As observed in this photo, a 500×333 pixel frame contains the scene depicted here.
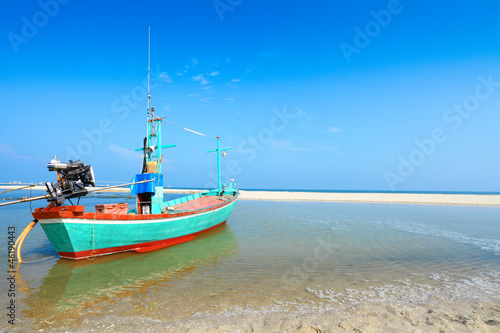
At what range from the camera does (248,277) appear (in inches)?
331

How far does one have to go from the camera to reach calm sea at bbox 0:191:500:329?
630 centimetres

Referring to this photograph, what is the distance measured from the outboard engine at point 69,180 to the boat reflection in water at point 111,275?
8.83 ft

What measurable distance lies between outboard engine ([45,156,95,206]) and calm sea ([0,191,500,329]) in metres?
2.69

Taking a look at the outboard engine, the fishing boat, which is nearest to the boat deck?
the fishing boat

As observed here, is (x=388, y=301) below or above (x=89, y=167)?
below

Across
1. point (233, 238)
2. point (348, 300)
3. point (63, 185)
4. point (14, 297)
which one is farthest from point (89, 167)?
point (348, 300)

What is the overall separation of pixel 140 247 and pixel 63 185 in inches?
166

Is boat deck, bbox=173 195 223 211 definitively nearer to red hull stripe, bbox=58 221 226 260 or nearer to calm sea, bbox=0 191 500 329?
red hull stripe, bbox=58 221 226 260

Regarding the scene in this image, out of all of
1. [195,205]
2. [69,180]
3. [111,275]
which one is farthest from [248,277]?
[195,205]

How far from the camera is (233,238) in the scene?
50.6ft

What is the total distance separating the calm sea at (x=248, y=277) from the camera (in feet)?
20.7

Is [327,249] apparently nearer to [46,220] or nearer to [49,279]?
[49,279]

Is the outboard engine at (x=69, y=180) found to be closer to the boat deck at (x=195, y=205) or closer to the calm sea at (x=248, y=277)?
the calm sea at (x=248, y=277)

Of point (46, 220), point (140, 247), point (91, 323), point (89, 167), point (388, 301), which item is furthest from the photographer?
point (140, 247)
